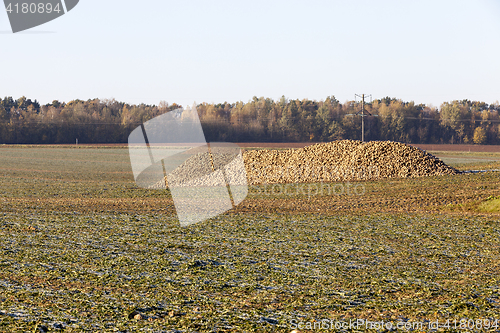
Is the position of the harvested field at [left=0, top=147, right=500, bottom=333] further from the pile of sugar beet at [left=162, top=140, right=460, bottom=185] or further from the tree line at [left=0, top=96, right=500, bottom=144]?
the tree line at [left=0, top=96, right=500, bottom=144]

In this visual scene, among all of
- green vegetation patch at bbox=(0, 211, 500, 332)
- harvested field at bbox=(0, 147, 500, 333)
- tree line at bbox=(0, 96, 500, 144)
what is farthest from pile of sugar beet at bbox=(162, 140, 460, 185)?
tree line at bbox=(0, 96, 500, 144)

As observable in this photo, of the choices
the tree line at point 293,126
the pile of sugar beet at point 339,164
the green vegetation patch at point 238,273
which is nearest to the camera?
the green vegetation patch at point 238,273

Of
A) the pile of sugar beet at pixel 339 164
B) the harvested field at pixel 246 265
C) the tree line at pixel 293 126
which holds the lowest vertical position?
the harvested field at pixel 246 265

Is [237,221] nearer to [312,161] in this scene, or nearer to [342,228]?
[342,228]

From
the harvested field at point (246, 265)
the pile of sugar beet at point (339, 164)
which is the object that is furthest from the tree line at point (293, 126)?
the harvested field at point (246, 265)

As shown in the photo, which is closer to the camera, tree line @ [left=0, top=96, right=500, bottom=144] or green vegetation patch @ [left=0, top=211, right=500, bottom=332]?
green vegetation patch @ [left=0, top=211, right=500, bottom=332]

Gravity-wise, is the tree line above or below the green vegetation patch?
above

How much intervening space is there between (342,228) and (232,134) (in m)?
88.3

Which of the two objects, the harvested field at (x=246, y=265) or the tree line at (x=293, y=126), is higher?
the tree line at (x=293, y=126)

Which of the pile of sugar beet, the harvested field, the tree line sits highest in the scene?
the tree line

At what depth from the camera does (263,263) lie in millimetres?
10039

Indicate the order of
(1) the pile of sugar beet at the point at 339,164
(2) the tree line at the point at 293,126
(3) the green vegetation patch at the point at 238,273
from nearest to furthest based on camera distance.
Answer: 1. (3) the green vegetation patch at the point at 238,273
2. (1) the pile of sugar beet at the point at 339,164
3. (2) the tree line at the point at 293,126

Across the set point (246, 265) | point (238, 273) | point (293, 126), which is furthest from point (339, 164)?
point (293, 126)

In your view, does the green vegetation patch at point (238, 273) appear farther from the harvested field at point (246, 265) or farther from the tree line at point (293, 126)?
the tree line at point (293, 126)
